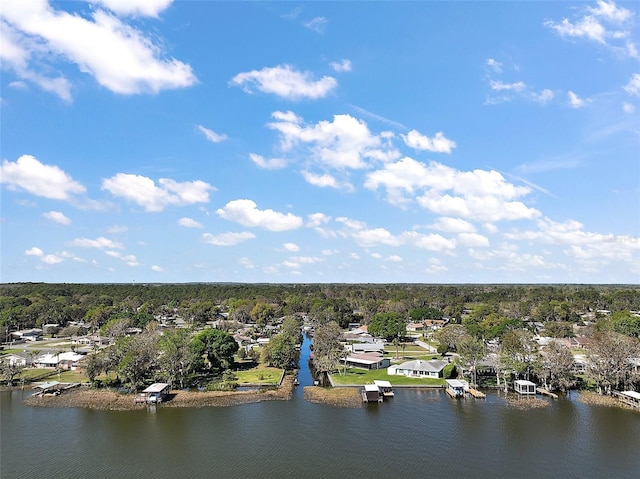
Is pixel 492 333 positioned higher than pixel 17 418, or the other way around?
pixel 492 333

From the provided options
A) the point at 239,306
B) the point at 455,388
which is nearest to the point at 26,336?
the point at 239,306

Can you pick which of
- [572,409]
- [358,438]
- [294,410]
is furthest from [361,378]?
[572,409]

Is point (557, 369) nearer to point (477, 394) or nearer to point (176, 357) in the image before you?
point (477, 394)

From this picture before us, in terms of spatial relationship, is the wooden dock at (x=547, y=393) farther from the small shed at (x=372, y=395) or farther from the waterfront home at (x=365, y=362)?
the waterfront home at (x=365, y=362)

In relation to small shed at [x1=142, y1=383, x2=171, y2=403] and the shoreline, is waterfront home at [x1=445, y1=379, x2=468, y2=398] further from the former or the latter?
small shed at [x1=142, y1=383, x2=171, y2=403]

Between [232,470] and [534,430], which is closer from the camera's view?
[232,470]

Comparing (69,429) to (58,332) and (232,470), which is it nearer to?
(232,470)

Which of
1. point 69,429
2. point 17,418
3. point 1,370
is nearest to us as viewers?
point 69,429

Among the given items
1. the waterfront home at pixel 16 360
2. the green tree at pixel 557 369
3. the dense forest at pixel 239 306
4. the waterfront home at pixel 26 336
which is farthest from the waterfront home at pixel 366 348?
the waterfront home at pixel 26 336
